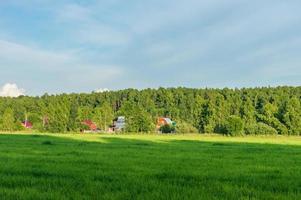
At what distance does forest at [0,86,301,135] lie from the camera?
106m

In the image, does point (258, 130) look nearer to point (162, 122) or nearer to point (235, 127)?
point (235, 127)

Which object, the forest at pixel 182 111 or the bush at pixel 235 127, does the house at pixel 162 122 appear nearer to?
the forest at pixel 182 111

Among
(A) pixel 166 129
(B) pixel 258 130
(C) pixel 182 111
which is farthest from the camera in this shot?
(C) pixel 182 111

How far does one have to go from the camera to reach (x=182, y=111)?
162m

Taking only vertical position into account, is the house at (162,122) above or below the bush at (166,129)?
above

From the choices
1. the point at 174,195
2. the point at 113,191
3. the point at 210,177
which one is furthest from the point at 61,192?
the point at 210,177

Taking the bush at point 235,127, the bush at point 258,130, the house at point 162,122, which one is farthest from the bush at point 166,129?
the bush at point 235,127

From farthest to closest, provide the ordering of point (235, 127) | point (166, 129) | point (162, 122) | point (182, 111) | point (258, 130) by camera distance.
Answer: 1. point (182, 111)
2. point (162, 122)
3. point (166, 129)
4. point (258, 130)
5. point (235, 127)

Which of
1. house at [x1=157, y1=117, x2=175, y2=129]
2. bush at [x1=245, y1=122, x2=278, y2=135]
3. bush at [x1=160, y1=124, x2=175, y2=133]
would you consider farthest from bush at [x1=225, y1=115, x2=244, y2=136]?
house at [x1=157, y1=117, x2=175, y2=129]

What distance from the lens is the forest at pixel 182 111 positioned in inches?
4168

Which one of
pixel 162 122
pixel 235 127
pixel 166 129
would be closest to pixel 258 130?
pixel 235 127

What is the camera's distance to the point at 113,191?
10.0m

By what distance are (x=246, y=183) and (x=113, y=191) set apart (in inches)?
140

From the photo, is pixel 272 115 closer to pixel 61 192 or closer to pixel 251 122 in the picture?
pixel 251 122
